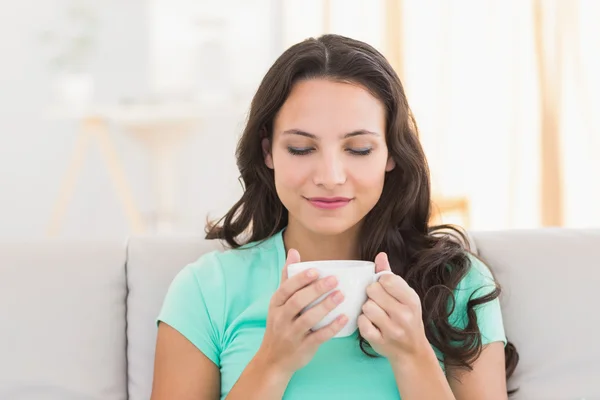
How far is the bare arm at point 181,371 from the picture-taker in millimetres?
1370

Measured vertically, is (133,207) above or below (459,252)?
below

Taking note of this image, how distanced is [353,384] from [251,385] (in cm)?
18

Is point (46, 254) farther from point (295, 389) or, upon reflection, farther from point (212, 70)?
point (212, 70)

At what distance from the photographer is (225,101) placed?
4.59 m

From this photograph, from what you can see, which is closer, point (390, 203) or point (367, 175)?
point (367, 175)

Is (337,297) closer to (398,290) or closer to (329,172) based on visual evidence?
(398,290)

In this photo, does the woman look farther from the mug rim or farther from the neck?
the mug rim

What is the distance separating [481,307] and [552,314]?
0.66ft

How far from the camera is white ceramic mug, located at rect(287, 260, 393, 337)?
111 cm

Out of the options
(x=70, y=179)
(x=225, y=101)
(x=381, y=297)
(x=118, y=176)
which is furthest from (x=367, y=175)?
(x=70, y=179)

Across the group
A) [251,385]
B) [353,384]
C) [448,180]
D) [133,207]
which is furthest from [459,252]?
[133,207]

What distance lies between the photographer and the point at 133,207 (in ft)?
15.7

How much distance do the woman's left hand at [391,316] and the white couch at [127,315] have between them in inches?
16.7

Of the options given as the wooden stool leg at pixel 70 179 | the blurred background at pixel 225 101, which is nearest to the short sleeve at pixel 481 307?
the blurred background at pixel 225 101
